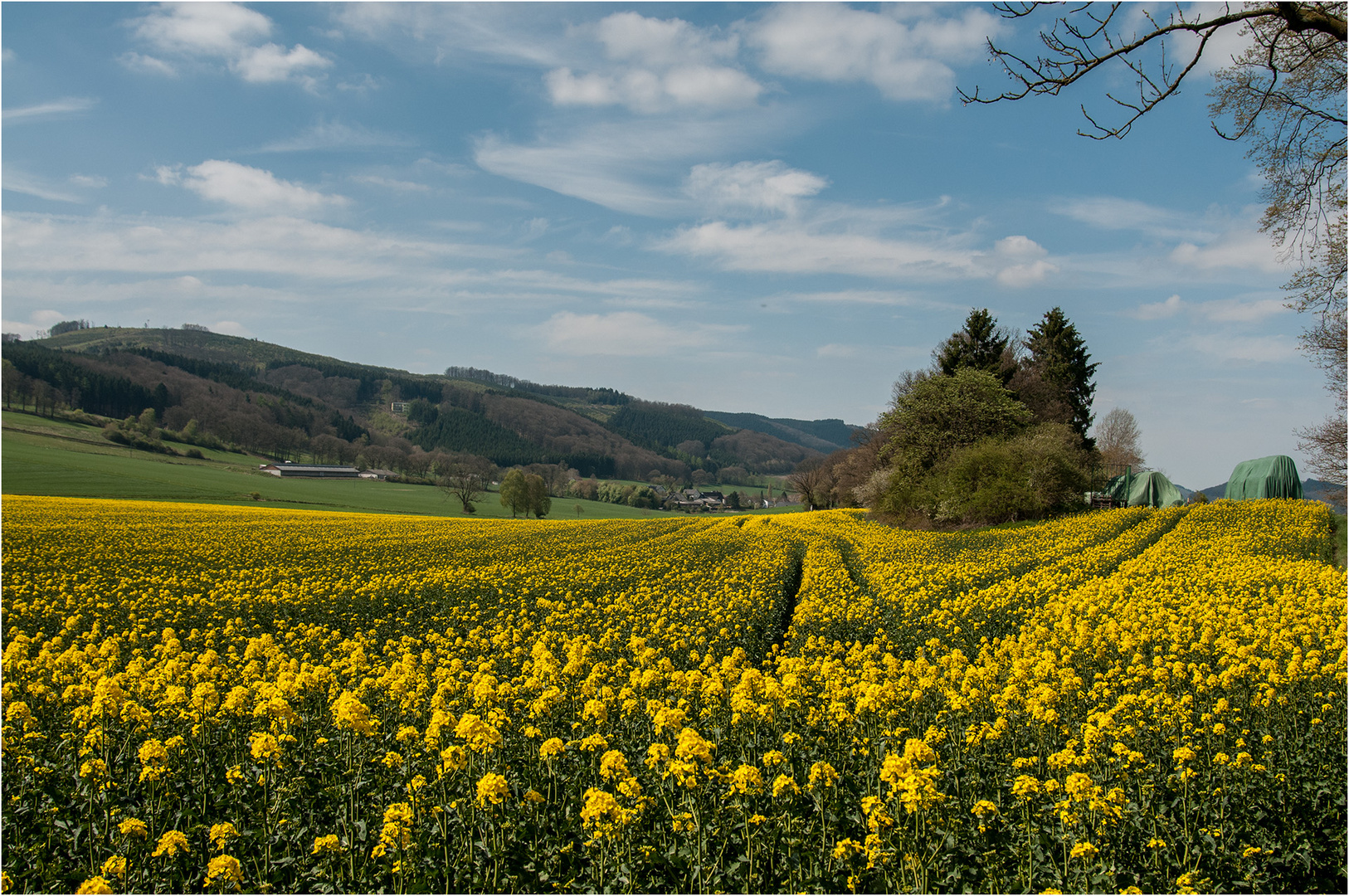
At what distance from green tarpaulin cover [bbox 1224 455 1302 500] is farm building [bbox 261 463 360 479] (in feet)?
298

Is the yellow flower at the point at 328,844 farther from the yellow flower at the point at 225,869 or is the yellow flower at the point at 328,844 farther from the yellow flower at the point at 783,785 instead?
the yellow flower at the point at 783,785

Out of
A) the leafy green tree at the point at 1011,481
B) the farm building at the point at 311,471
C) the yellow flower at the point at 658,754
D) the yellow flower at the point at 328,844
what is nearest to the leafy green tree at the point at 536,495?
the farm building at the point at 311,471

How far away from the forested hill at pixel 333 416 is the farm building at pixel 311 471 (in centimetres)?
796

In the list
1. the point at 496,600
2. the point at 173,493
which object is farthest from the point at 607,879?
the point at 173,493

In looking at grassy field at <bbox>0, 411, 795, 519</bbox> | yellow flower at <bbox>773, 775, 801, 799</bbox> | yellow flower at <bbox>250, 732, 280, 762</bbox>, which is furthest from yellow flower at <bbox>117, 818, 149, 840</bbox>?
grassy field at <bbox>0, 411, 795, 519</bbox>

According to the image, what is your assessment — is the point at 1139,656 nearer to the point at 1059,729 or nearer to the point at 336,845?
the point at 1059,729

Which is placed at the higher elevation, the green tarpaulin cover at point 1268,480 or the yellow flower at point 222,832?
the green tarpaulin cover at point 1268,480

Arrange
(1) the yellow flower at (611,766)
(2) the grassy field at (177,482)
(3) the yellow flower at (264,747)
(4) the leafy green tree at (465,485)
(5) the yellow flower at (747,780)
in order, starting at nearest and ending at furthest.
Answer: (5) the yellow flower at (747,780)
(1) the yellow flower at (611,766)
(3) the yellow flower at (264,747)
(2) the grassy field at (177,482)
(4) the leafy green tree at (465,485)

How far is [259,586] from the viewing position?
15797 millimetres

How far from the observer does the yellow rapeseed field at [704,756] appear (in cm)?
423

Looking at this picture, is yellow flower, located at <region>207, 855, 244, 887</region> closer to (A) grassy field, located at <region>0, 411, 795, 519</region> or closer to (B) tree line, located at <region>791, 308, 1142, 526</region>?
(B) tree line, located at <region>791, 308, 1142, 526</region>

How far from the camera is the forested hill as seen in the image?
→ 8950cm

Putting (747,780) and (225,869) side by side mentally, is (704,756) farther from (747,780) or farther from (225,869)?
(225,869)

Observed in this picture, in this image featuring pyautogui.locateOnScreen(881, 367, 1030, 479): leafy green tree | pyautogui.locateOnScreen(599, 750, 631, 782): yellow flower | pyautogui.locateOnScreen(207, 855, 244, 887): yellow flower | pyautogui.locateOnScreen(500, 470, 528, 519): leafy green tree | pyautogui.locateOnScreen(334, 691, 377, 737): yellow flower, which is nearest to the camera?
pyautogui.locateOnScreen(207, 855, 244, 887): yellow flower
